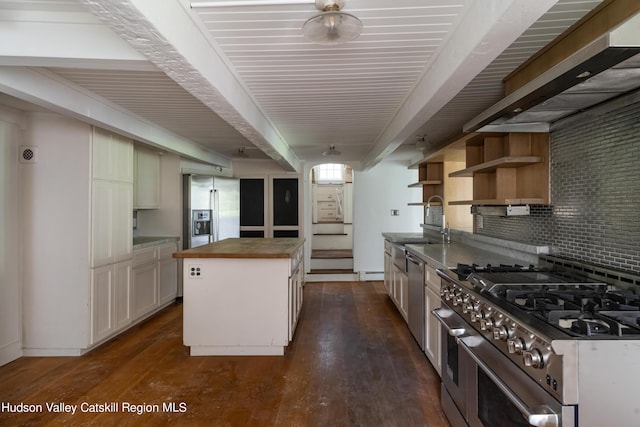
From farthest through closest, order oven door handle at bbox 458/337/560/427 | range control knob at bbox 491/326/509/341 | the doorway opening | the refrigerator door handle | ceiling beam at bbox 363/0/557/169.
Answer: the doorway opening < the refrigerator door handle < range control knob at bbox 491/326/509/341 < ceiling beam at bbox 363/0/557/169 < oven door handle at bbox 458/337/560/427

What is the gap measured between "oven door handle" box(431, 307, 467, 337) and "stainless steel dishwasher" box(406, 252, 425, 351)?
0.81 m

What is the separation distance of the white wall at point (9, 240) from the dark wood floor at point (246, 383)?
230 mm

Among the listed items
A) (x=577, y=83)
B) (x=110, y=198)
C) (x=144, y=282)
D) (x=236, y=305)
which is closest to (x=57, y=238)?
(x=110, y=198)

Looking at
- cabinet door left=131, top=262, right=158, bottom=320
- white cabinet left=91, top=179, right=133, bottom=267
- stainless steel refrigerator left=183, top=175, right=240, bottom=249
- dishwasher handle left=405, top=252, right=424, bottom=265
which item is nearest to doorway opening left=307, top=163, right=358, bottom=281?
stainless steel refrigerator left=183, top=175, right=240, bottom=249

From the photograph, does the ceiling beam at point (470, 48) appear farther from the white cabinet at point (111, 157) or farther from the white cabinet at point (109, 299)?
the white cabinet at point (109, 299)

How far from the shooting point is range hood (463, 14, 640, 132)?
1.05 metres

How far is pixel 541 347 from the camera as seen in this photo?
1209mm

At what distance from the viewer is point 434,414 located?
2.28 m

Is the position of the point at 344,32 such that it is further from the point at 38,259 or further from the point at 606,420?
the point at 38,259

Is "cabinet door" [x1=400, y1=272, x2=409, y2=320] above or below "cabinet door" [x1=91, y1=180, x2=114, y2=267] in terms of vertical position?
below

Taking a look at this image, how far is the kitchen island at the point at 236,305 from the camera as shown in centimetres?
323

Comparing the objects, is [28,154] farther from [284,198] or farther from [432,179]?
[432,179]

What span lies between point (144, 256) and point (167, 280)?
29.2 inches

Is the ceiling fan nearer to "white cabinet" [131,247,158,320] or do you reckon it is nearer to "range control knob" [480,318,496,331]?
"range control knob" [480,318,496,331]
